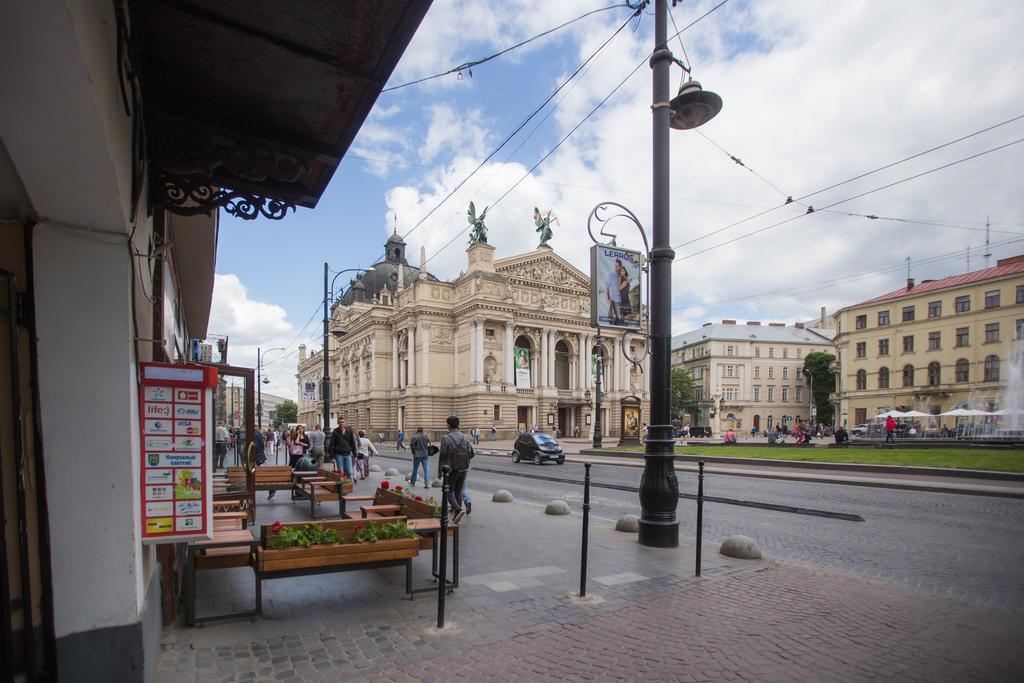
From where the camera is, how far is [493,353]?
5888 cm

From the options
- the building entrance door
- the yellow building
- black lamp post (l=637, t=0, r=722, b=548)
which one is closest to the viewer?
black lamp post (l=637, t=0, r=722, b=548)

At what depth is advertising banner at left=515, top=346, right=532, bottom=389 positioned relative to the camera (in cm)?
6062

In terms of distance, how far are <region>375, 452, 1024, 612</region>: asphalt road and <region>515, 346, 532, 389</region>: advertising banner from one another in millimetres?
43036

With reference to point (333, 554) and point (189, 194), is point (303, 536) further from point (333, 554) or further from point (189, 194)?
point (189, 194)

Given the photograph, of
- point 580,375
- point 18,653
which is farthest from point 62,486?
point 580,375

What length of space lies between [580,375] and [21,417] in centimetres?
6226

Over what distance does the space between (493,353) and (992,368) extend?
1866 inches

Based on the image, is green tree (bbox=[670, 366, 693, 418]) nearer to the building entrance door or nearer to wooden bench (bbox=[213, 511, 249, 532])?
the building entrance door

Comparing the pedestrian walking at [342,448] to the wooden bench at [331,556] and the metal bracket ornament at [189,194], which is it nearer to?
the wooden bench at [331,556]

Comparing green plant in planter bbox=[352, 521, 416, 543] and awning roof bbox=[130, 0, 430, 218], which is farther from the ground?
awning roof bbox=[130, 0, 430, 218]

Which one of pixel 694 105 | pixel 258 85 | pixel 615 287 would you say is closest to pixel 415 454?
pixel 615 287

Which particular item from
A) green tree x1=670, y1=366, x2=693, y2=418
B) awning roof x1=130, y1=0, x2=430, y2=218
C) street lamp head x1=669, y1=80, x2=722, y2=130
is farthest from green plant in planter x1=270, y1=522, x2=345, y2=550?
green tree x1=670, y1=366, x2=693, y2=418

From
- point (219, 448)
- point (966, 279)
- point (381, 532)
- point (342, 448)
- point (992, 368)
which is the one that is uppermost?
point (966, 279)

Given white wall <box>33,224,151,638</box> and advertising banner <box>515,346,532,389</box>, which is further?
advertising banner <box>515,346,532,389</box>
